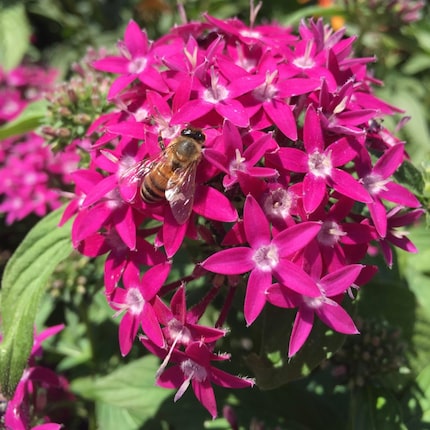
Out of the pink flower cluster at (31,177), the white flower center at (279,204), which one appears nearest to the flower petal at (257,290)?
the white flower center at (279,204)

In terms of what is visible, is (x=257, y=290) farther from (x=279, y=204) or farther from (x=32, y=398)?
(x=32, y=398)

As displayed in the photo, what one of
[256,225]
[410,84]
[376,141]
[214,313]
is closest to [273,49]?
[376,141]

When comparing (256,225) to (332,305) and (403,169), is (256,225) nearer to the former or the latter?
(332,305)

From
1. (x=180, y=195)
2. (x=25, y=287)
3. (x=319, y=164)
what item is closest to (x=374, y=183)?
(x=319, y=164)

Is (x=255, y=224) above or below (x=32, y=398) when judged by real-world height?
above

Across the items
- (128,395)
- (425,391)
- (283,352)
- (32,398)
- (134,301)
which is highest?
(134,301)

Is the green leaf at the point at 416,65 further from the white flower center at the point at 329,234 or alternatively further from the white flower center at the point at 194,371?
the white flower center at the point at 194,371
